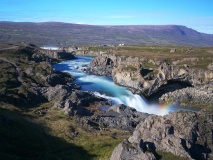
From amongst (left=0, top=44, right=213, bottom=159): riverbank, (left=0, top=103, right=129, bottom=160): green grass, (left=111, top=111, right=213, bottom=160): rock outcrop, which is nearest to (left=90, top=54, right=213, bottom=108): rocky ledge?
(left=0, top=44, right=213, bottom=159): riverbank

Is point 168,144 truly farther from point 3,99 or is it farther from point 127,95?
point 127,95

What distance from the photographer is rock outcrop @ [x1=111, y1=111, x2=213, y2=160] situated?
23594 millimetres

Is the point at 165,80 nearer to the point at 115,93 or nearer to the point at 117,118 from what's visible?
the point at 115,93

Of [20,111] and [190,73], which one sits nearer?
[20,111]

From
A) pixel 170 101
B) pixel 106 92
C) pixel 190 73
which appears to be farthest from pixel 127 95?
pixel 190 73

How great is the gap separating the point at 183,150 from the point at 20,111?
87.2 ft

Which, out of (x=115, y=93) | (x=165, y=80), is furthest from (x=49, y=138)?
(x=165, y=80)

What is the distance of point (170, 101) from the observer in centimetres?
6006

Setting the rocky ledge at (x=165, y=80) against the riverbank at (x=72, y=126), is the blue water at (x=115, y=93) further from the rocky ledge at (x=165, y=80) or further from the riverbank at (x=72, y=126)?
the riverbank at (x=72, y=126)

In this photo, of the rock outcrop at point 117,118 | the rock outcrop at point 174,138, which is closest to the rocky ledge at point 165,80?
the rock outcrop at point 117,118

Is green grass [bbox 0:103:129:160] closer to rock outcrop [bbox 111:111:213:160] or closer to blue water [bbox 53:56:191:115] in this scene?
rock outcrop [bbox 111:111:213:160]

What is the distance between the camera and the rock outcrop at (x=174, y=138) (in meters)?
23.6

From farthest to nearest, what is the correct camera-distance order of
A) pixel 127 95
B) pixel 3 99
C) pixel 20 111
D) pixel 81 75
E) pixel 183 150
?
pixel 81 75, pixel 127 95, pixel 3 99, pixel 20 111, pixel 183 150

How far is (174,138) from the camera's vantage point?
25.1 meters
